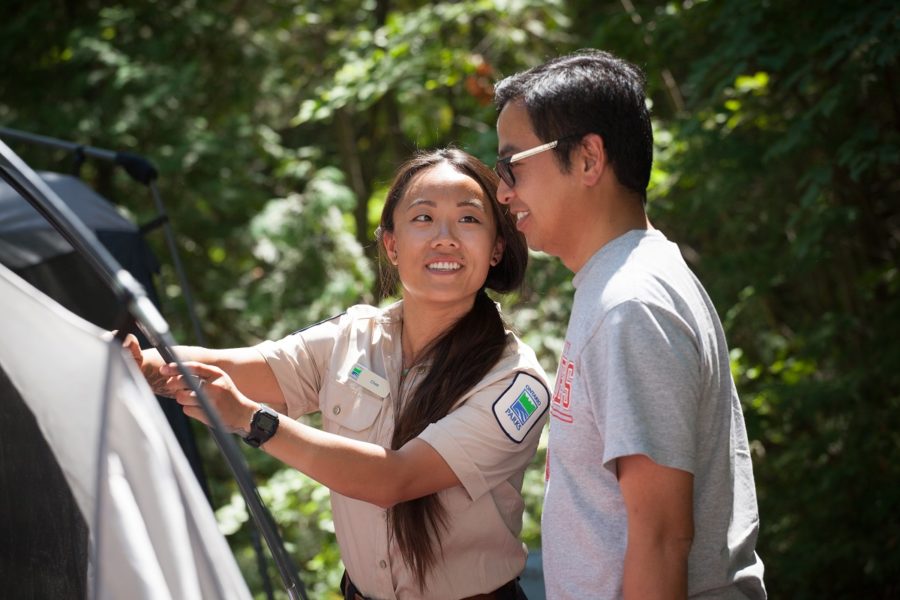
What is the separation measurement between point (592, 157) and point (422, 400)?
0.67m

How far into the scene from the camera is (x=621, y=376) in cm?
131

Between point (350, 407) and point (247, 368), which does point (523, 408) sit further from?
point (247, 368)

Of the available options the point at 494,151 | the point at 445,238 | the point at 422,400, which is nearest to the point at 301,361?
the point at 422,400

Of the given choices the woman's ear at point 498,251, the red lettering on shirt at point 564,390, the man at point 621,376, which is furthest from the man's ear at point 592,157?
the woman's ear at point 498,251

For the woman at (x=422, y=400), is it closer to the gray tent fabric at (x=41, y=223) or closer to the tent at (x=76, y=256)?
the tent at (x=76, y=256)

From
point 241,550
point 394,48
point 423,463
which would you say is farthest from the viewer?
point 241,550

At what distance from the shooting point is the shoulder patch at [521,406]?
1.88 m

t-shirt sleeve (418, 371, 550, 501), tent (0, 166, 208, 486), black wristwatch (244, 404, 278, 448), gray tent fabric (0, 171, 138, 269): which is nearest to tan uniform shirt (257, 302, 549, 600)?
t-shirt sleeve (418, 371, 550, 501)

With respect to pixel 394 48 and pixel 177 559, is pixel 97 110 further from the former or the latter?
pixel 177 559

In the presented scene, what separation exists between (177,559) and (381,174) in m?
6.77

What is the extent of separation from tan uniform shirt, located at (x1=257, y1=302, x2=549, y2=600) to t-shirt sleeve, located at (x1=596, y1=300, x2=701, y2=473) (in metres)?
0.55

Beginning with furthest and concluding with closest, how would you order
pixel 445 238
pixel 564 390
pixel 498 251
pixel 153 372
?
1. pixel 498 251
2. pixel 445 238
3. pixel 153 372
4. pixel 564 390

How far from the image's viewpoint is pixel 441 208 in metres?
2.03

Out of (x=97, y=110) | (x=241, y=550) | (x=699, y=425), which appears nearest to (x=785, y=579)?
(x=699, y=425)
